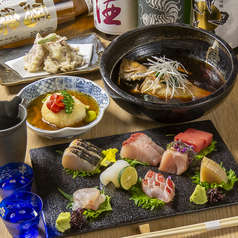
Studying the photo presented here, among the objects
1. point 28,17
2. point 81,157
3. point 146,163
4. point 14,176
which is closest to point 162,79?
point 146,163

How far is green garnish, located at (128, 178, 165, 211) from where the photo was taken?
122cm

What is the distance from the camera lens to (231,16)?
1.88 m

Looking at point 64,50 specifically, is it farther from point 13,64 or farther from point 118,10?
point 118,10

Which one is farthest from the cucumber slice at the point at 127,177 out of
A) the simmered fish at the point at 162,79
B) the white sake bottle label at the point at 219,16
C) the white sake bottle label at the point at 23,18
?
the white sake bottle label at the point at 23,18

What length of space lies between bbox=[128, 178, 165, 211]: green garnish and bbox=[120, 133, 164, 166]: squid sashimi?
0.15 meters

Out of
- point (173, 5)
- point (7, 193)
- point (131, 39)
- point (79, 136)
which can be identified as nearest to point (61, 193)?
point (7, 193)

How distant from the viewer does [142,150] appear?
1.39m

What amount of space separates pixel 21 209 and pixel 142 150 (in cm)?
53

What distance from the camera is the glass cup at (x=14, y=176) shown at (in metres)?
1.25

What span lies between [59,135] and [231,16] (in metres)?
1.18

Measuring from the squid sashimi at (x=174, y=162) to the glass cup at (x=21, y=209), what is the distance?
1.70 ft

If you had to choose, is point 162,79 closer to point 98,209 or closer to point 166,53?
point 166,53

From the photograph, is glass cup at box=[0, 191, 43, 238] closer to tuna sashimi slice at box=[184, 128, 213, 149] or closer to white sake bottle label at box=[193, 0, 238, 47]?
tuna sashimi slice at box=[184, 128, 213, 149]

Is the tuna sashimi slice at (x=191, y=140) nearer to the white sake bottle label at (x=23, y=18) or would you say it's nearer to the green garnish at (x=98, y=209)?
the green garnish at (x=98, y=209)
